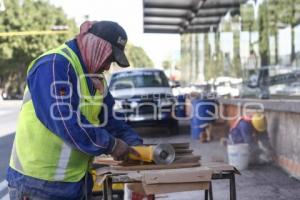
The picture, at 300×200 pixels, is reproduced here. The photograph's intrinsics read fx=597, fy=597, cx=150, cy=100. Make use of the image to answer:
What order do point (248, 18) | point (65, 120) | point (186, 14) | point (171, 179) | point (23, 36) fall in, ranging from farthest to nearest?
point (23, 36), point (186, 14), point (248, 18), point (171, 179), point (65, 120)

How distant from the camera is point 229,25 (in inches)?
695

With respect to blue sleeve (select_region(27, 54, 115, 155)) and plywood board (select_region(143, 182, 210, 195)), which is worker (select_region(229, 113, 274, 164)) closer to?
plywood board (select_region(143, 182, 210, 195))

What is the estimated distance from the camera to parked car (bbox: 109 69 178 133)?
16.1 metres

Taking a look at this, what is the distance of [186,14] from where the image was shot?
21859 millimetres

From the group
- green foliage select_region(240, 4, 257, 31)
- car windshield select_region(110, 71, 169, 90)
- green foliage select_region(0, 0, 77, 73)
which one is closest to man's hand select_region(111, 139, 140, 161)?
green foliage select_region(240, 4, 257, 31)

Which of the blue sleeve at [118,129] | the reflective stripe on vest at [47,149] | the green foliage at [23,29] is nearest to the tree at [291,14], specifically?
the blue sleeve at [118,129]

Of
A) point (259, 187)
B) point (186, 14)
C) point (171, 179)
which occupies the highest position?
point (186, 14)

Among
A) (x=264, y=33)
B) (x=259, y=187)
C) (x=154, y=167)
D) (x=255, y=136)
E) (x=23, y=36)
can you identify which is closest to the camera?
(x=154, y=167)

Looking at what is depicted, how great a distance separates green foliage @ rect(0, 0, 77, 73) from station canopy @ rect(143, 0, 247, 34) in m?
31.3

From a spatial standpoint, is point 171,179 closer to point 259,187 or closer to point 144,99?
point 259,187

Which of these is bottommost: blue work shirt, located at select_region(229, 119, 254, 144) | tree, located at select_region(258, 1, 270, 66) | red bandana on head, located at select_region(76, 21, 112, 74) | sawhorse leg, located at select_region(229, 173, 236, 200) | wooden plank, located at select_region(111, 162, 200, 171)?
blue work shirt, located at select_region(229, 119, 254, 144)

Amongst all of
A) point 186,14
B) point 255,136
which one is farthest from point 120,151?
point 186,14

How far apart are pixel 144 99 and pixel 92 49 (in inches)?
515

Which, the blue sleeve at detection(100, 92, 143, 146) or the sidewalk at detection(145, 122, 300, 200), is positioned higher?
the blue sleeve at detection(100, 92, 143, 146)
